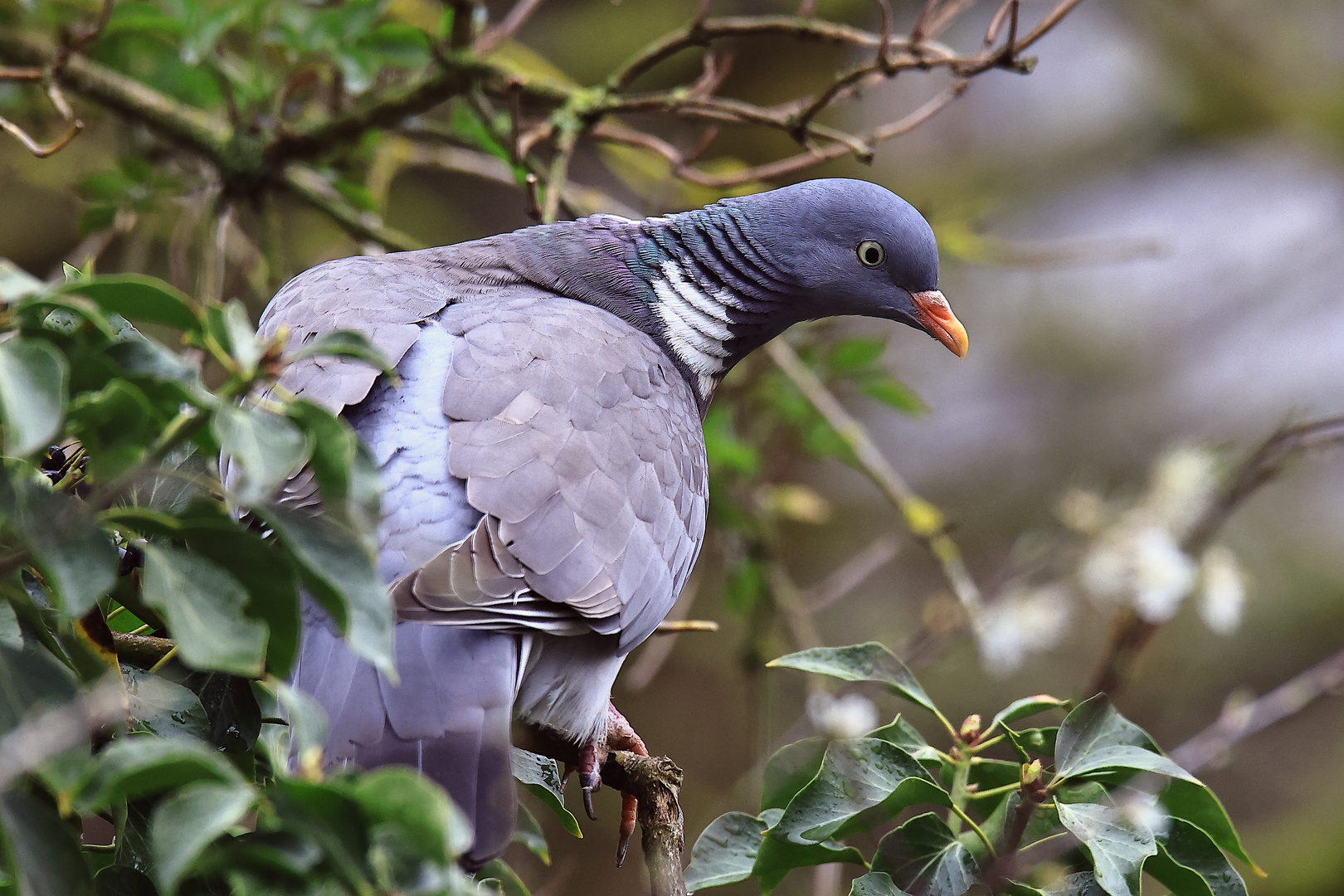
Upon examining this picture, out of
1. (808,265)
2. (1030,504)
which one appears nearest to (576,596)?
(808,265)

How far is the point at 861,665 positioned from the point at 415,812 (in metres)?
0.90

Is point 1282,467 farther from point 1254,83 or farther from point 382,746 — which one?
point 1254,83

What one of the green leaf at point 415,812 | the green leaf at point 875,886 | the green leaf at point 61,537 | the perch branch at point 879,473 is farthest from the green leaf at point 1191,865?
the perch branch at point 879,473

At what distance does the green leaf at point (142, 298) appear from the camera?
40.9 inches

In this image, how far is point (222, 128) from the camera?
3.11 metres

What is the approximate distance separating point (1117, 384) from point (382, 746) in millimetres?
6114

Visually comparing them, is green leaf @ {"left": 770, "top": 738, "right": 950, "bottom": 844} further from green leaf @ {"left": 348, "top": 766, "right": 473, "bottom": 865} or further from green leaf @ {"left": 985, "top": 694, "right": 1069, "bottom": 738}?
green leaf @ {"left": 348, "top": 766, "right": 473, "bottom": 865}

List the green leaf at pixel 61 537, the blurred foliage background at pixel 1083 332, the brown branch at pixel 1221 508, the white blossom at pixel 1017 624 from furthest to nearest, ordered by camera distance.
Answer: the blurred foliage background at pixel 1083 332
the white blossom at pixel 1017 624
the brown branch at pixel 1221 508
the green leaf at pixel 61 537

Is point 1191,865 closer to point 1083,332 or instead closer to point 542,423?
point 542,423

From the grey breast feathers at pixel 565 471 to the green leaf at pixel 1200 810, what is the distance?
0.84 m

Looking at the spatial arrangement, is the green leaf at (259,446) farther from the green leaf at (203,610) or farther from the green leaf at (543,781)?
the green leaf at (543,781)

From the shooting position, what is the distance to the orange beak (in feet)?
9.25

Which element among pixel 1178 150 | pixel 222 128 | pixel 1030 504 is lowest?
pixel 1030 504

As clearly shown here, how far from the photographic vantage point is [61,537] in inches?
39.6
